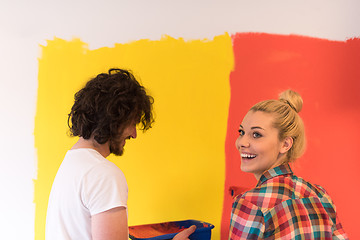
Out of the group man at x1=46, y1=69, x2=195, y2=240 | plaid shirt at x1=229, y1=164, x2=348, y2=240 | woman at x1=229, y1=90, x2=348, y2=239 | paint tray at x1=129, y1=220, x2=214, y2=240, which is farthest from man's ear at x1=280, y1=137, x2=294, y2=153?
man at x1=46, y1=69, x2=195, y2=240

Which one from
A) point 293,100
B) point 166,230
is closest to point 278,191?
point 293,100

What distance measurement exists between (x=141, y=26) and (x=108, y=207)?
3.18 feet

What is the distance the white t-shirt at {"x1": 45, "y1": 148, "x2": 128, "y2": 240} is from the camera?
102 cm

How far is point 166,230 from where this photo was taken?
5.26 feet

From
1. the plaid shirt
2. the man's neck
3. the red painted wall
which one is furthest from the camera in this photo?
the red painted wall

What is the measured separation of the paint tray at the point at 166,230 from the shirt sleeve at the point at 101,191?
1.28ft

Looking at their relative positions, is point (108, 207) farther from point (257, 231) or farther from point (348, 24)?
point (348, 24)

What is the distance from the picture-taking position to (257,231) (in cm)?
124

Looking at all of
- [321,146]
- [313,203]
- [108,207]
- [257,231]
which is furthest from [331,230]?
[108,207]

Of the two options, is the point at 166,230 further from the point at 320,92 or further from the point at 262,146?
the point at 320,92

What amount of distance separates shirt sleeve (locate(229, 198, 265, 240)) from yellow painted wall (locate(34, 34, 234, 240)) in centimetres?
49

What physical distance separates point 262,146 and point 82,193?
0.70 metres

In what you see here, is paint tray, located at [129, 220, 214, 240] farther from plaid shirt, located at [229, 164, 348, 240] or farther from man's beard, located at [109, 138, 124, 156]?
man's beard, located at [109, 138, 124, 156]

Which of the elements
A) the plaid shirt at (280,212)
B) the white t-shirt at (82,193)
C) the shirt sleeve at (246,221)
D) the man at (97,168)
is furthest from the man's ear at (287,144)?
the white t-shirt at (82,193)
